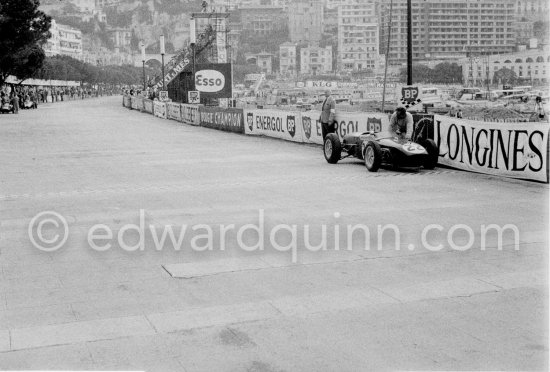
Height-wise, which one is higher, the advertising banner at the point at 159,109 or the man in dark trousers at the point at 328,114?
the man in dark trousers at the point at 328,114

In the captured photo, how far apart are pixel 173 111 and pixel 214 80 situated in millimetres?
3310

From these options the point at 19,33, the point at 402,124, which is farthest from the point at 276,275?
the point at 19,33

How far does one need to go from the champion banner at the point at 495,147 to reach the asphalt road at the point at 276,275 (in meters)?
0.44

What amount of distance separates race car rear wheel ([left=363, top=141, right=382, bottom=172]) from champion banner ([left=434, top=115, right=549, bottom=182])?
6.38 feet

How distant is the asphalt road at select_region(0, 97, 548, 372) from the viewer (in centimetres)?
579

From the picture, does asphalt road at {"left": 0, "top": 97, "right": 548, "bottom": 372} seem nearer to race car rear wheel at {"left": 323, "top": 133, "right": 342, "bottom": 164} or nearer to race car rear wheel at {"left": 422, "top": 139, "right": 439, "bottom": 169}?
race car rear wheel at {"left": 422, "top": 139, "right": 439, "bottom": 169}

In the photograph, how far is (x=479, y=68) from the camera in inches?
6122

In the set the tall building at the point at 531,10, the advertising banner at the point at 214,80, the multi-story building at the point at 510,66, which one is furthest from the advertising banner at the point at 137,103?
the tall building at the point at 531,10

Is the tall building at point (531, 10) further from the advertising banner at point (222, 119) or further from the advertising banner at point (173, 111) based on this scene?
the advertising banner at point (222, 119)

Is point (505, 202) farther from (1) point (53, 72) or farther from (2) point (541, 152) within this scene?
(1) point (53, 72)

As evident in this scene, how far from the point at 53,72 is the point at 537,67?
8294 cm

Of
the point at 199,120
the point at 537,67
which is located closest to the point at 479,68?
the point at 537,67

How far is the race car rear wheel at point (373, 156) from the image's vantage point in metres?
17.1

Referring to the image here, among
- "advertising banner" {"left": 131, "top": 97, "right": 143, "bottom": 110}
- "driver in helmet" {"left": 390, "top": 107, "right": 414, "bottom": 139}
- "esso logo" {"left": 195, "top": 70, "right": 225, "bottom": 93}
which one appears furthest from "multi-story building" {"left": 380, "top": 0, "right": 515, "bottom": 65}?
"driver in helmet" {"left": 390, "top": 107, "right": 414, "bottom": 139}
